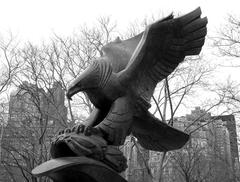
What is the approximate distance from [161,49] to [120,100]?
112 cm

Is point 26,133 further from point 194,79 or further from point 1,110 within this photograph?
point 194,79

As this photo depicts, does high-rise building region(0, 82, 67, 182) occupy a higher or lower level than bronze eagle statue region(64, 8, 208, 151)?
higher

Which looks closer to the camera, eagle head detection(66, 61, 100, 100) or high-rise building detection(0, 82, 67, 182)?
eagle head detection(66, 61, 100, 100)

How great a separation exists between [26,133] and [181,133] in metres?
16.4

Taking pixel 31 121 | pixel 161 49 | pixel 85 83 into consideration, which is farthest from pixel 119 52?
pixel 31 121

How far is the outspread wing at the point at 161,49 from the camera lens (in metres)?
5.14

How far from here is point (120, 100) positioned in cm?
515

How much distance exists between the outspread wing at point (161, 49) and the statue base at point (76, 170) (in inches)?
56.7

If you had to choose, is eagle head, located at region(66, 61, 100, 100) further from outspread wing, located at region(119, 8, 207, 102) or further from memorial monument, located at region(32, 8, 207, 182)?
outspread wing, located at region(119, 8, 207, 102)

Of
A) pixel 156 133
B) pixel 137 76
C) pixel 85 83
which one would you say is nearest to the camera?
pixel 85 83

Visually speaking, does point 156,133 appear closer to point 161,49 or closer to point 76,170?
point 161,49

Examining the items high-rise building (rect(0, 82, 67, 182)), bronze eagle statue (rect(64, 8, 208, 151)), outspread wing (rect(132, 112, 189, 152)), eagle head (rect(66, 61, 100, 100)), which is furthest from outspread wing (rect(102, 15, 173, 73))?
high-rise building (rect(0, 82, 67, 182))

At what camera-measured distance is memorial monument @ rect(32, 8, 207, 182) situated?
14.9 feet

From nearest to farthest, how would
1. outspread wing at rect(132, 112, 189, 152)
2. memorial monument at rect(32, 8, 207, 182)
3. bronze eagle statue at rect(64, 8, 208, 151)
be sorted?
memorial monument at rect(32, 8, 207, 182), bronze eagle statue at rect(64, 8, 208, 151), outspread wing at rect(132, 112, 189, 152)
